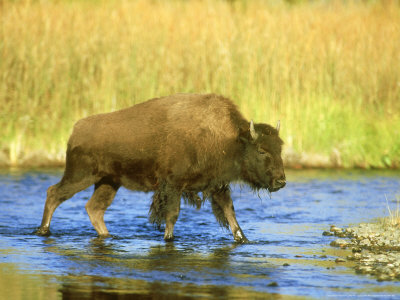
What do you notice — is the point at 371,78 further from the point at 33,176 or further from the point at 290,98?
the point at 33,176

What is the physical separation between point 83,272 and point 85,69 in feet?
34.8

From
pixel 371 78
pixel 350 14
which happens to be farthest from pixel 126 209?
pixel 350 14

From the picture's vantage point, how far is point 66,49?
18.1 meters

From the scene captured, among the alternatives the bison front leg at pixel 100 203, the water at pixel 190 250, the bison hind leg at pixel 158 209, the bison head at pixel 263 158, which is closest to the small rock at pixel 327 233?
the water at pixel 190 250

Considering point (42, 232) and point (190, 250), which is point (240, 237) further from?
point (42, 232)

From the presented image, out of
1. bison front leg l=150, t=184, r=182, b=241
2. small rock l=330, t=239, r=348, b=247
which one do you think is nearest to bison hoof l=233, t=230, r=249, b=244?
bison front leg l=150, t=184, r=182, b=241

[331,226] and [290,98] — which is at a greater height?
[290,98]

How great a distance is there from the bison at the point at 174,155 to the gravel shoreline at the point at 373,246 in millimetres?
1171

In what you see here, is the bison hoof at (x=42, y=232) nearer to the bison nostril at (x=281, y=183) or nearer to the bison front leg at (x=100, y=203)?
the bison front leg at (x=100, y=203)

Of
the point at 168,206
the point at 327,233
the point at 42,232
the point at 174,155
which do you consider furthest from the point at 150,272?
the point at 327,233

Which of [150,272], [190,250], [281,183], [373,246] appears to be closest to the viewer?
[150,272]

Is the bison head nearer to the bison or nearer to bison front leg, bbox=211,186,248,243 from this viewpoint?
the bison

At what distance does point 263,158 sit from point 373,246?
5.77 ft

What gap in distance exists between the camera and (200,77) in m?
18.2
